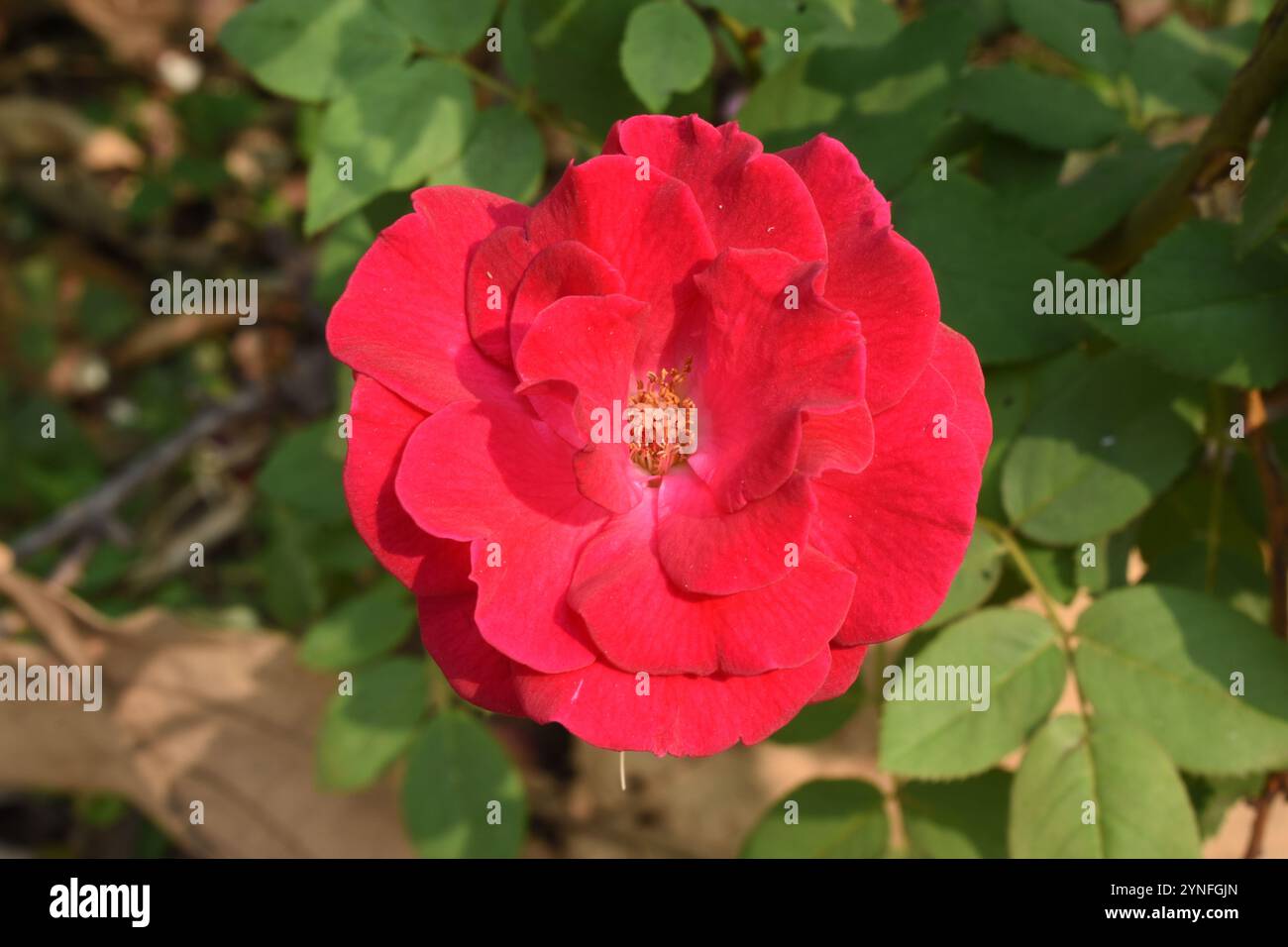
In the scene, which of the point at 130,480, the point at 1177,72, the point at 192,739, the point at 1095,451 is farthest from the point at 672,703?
the point at 130,480

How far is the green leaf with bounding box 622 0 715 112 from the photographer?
156 cm

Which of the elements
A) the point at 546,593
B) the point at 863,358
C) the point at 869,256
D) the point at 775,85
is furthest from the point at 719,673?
the point at 775,85

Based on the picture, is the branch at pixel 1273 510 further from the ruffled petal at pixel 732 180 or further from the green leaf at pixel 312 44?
the green leaf at pixel 312 44

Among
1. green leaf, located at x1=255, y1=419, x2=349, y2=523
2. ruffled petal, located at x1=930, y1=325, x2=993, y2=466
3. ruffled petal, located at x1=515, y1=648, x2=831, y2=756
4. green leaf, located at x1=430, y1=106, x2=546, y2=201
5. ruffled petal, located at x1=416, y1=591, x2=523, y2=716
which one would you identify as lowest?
ruffled petal, located at x1=515, y1=648, x2=831, y2=756

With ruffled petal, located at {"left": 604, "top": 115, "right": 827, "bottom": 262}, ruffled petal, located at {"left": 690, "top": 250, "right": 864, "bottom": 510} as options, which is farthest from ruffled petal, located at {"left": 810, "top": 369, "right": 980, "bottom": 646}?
ruffled petal, located at {"left": 604, "top": 115, "right": 827, "bottom": 262}

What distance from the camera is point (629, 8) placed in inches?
69.3

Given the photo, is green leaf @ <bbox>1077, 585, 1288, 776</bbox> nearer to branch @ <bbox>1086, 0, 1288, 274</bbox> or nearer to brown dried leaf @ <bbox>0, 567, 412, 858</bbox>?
branch @ <bbox>1086, 0, 1288, 274</bbox>

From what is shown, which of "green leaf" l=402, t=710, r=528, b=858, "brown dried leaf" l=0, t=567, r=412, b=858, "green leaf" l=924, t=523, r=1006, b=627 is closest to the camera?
"green leaf" l=924, t=523, r=1006, b=627

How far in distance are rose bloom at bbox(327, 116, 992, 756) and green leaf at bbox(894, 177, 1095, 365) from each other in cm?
33

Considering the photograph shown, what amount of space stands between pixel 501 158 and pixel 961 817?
1.49m

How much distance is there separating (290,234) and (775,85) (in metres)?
2.63

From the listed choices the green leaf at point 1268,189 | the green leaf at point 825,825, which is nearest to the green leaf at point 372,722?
the green leaf at point 825,825

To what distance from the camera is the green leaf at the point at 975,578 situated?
5.57 ft
